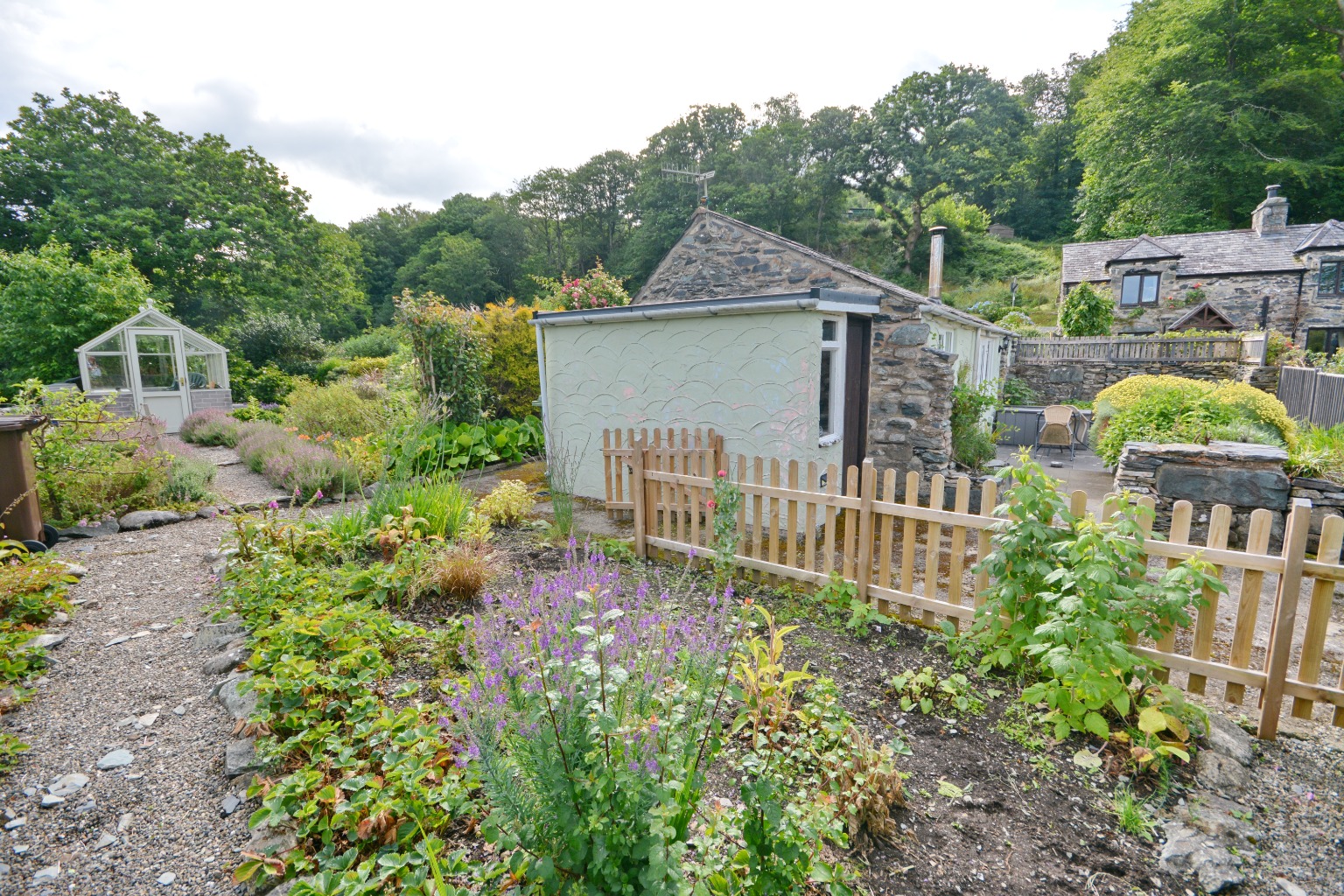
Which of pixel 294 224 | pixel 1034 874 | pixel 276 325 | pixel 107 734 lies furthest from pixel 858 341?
pixel 294 224

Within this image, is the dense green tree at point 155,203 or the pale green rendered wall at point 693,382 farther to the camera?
the dense green tree at point 155,203

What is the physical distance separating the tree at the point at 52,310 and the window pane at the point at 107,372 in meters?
3.40

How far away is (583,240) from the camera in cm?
4112

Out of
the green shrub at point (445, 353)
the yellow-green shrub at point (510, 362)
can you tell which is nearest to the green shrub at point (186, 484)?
the green shrub at point (445, 353)

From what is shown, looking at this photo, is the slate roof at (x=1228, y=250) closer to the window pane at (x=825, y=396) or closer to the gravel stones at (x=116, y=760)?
the window pane at (x=825, y=396)

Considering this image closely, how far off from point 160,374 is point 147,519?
11560mm

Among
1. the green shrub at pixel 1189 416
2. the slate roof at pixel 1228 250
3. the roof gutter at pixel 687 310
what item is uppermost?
the slate roof at pixel 1228 250

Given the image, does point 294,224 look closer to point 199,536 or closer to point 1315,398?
point 199,536

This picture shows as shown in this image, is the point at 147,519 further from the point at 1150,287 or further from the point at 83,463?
the point at 1150,287

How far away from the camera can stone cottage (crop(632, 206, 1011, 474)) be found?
7676 mm

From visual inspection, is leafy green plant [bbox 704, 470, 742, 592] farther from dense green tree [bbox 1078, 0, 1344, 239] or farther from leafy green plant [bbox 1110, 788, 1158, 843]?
dense green tree [bbox 1078, 0, 1344, 239]

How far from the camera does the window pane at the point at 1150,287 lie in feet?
72.6

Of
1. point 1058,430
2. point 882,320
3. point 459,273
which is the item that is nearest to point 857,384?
point 882,320

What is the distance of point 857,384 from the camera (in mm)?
7484
